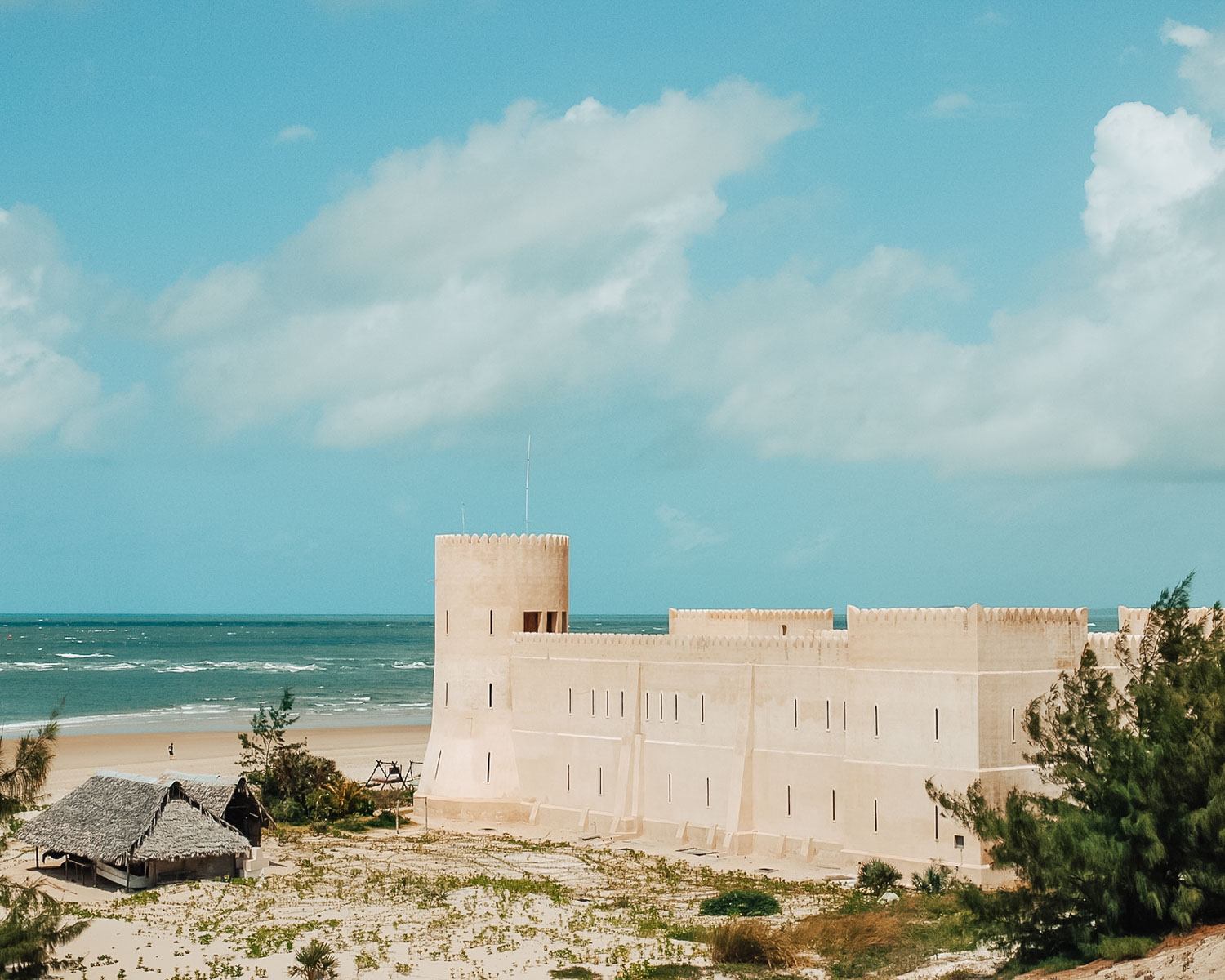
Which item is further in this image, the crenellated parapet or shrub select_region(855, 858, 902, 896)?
the crenellated parapet

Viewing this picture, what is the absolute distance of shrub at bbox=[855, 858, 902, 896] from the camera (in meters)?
26.2

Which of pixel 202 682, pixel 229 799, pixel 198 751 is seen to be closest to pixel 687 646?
pixel 229 799

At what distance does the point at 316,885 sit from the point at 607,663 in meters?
9.08

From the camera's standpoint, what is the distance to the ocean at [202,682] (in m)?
73.3

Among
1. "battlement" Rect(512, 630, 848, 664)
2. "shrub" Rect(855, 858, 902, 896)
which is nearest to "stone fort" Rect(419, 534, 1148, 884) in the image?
"battlement" Rect(512, 630, 848, 664)

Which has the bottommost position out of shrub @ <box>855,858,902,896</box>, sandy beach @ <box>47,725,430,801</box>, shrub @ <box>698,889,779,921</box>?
sandy beach @ <box>47,725,430,801</box>

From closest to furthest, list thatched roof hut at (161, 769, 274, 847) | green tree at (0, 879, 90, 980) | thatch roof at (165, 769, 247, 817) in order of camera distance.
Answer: green tree at (0, 879, 90, 980) < thatch roof at (165, 769, 247, 817) < thatched roof hut at (161, 769, 274, 847)

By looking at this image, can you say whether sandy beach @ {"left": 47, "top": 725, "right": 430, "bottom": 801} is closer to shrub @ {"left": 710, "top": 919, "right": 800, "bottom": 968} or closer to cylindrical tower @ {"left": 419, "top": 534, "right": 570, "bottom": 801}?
cylindrical tower @ {"left": 419, "top": 534, "right": 570, "bottom": 801}

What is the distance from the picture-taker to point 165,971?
21.8m

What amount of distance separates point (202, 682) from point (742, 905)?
265 feet

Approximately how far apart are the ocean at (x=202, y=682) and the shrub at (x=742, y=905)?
21785mm

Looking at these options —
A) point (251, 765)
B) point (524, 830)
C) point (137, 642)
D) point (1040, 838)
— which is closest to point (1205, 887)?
point (1040, 838)

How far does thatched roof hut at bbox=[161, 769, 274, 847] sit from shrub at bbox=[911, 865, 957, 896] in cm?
1445

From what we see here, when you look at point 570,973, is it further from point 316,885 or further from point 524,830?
point 524,830
